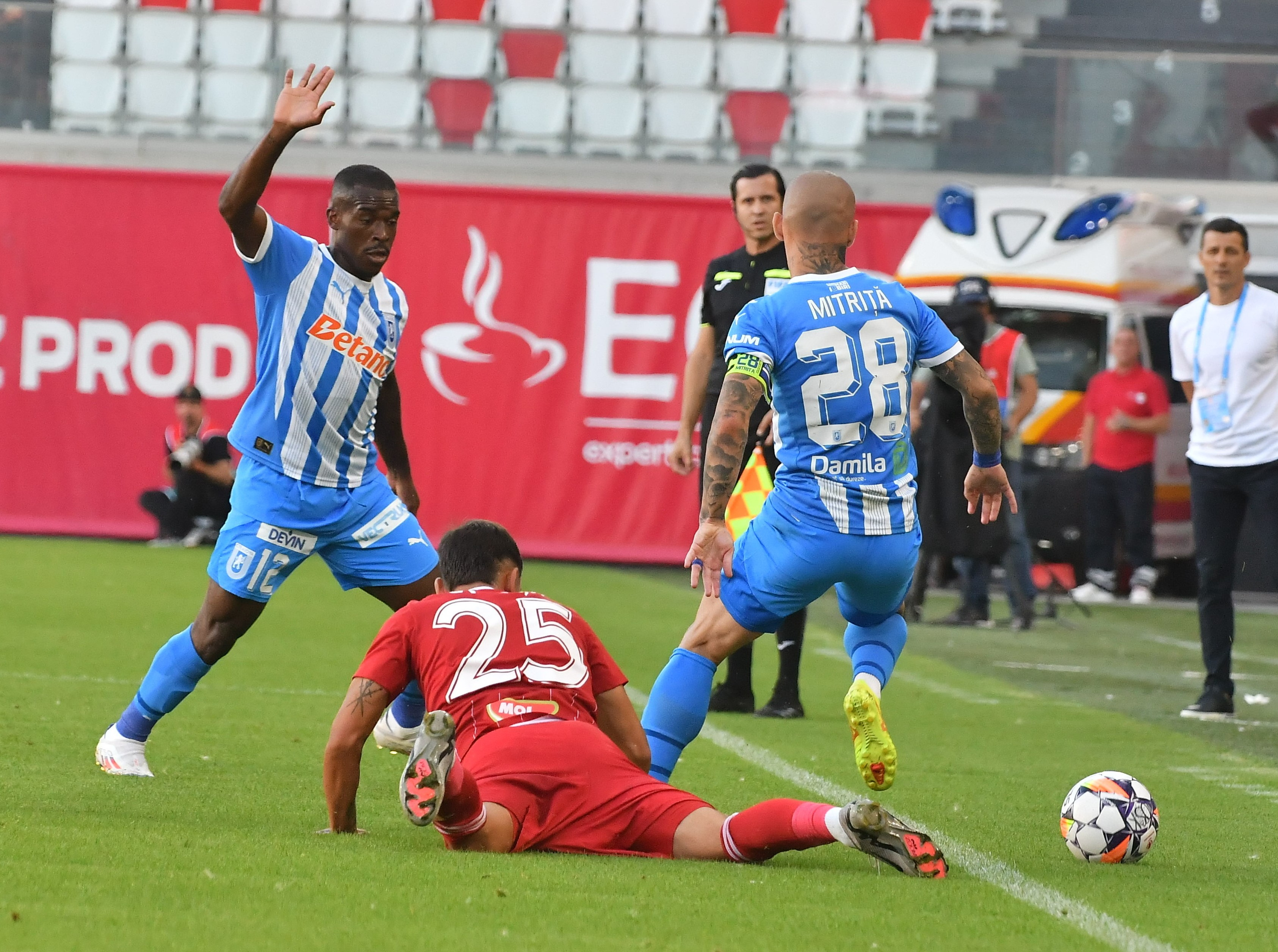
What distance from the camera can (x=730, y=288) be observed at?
7.52 metres

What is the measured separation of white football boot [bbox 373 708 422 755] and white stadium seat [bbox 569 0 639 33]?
47.0 ft

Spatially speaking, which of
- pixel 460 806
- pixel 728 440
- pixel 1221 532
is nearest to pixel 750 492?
pixel 1221 532

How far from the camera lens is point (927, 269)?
1503 cm

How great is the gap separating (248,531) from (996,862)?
8.02ft

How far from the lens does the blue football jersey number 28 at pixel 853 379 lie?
4.86m

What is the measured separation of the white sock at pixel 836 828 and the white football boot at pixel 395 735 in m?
2.07

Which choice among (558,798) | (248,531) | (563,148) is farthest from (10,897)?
(563,148)

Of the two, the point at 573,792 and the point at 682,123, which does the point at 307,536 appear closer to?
the point at 573,792

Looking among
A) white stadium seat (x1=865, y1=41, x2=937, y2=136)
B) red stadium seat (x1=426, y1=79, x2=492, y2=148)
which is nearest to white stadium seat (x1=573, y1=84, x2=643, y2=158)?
red stadium seat (x1=426, y1=79, x2=492, y2=148)

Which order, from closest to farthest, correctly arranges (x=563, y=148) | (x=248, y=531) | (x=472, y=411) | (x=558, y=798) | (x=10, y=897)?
1. (x=10, y=897)
2. (x=558, y=798)
3. (x=248, y=531)
4. (x=472, y=411)
5. (x=563, y=148)

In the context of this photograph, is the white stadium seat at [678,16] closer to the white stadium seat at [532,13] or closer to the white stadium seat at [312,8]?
the white stadium seat at [532,13]

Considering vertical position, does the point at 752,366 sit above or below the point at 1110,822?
above

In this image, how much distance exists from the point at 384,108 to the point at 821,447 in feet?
47.1

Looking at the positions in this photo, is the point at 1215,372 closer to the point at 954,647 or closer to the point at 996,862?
the point at 954,647
